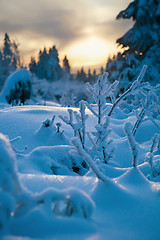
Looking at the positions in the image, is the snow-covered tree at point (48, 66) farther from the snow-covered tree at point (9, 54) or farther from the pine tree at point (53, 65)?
the snow-covered tree at point (9, 54)

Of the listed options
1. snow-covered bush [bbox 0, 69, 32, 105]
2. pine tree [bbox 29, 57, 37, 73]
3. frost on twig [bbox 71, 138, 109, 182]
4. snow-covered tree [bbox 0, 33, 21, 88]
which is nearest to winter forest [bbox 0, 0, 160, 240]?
frost on twig [bbox 71, 138, 109, 182]

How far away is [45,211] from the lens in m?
0.62

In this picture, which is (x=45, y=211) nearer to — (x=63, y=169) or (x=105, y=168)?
(x=105, y=168)

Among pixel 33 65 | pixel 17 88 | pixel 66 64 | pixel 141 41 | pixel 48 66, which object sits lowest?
pixel 17 88

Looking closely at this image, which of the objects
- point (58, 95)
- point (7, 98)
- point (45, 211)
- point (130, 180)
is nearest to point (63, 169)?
point (130, 180)

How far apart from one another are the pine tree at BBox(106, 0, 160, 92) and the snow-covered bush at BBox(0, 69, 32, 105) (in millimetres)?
8747

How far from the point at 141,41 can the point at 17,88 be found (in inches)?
414

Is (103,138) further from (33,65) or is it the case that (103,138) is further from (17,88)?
(33,65)

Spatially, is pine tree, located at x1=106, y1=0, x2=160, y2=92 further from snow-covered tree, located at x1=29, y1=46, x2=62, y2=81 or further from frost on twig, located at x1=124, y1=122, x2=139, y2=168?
snow-covered tree, located at x1=29, y1=46, x2=62, y2=81

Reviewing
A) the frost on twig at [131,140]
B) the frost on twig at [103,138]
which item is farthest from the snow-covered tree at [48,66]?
the frost on twig at [131,140]

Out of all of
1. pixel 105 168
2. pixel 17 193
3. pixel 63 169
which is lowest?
pixel 63 169

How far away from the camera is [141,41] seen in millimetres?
10094

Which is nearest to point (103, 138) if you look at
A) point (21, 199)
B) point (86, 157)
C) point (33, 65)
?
point (86, 157)

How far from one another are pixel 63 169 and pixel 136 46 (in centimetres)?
1077
